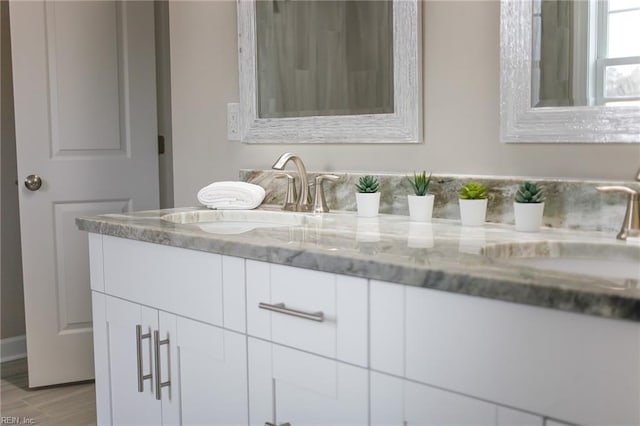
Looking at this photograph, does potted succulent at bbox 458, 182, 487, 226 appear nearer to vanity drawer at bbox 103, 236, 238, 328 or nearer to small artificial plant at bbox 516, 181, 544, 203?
small artificial plant at bbox 516, 181, 544, 203

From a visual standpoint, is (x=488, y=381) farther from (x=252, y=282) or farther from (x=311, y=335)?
(x=252, y=282)

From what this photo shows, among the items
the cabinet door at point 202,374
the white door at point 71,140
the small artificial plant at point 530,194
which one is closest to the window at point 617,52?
the small artificial plant at point 530,194

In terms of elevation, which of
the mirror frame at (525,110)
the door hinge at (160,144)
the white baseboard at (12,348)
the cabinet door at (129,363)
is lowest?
the white baseboard at (12,348)

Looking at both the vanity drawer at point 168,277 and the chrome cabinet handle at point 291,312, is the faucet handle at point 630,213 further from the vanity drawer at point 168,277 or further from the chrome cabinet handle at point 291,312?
the vanity drawer at point 168,277

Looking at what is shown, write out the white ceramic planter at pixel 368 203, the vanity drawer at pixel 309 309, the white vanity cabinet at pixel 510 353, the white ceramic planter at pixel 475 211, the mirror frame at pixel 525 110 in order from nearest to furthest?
1. the white vanity cabinet at pixel 510 353
2. the vanity drawer at pixel 309 309
3. the mirror frame at pixel 525 110
4. the white ceramic planter at pixel 475 211
5. the white ceramic planter at pixel 368 203

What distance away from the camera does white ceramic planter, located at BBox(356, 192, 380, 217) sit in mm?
1812

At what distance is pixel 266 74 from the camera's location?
221cm

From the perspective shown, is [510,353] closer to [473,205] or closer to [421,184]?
[473,205]

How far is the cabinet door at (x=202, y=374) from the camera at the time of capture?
1.52m

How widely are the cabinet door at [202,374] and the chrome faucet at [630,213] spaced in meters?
0.77

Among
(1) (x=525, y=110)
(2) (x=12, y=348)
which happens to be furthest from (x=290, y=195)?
(2) (x=12, y=348)

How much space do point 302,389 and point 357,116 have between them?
0.83 m

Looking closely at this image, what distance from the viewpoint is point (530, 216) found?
1507 mm

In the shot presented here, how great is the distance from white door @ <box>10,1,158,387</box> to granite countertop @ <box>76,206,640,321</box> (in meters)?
0.97
